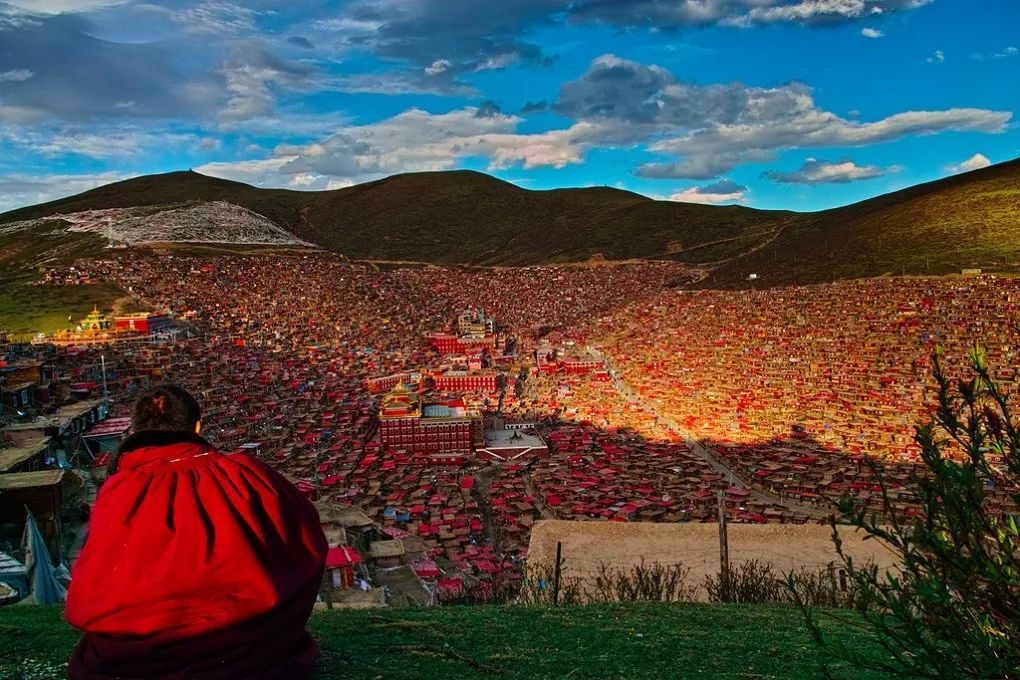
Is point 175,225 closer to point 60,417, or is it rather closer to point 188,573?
point 60,417

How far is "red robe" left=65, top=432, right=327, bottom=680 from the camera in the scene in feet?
8.16

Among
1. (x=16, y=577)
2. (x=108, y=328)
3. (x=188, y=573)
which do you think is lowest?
(x=16, y=577)

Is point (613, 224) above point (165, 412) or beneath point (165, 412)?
above

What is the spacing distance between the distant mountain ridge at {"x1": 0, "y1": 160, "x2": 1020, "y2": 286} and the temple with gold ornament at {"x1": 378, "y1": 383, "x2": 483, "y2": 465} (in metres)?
26.2

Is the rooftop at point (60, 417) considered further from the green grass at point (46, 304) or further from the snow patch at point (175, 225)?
the snow patch at point (175, 225)

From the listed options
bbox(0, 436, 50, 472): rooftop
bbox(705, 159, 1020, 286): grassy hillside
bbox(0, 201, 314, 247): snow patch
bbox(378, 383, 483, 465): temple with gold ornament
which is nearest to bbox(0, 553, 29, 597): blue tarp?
bbox(0, 436, 50, 472): rooftop

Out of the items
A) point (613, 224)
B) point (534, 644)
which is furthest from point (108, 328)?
point (613, 224)

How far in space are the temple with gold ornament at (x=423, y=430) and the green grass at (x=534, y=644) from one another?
1534 cm

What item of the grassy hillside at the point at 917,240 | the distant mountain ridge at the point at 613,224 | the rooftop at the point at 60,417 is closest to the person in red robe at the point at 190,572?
the rooftop at the point at 60,417

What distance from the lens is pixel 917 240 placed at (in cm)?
4094

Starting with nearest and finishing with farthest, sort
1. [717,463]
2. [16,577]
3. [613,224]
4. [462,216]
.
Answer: [16,577]
[717,463]
[613,224]
[462,216]

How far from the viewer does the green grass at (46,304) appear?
1289 inches

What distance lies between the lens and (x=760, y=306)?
3644cm

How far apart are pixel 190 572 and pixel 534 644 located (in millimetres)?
2166
